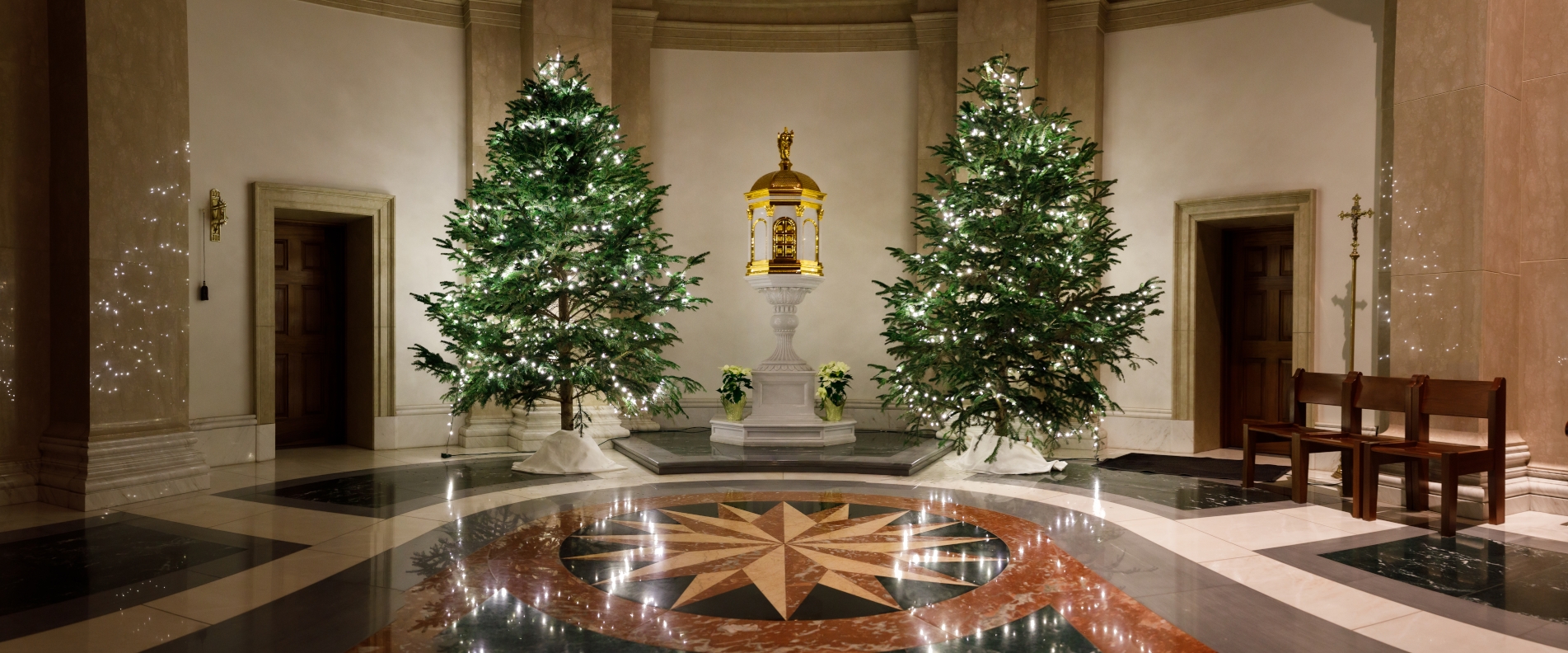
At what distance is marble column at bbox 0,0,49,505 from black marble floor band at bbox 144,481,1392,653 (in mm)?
3428

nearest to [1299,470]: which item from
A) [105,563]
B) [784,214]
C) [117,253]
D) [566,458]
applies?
[784,214]

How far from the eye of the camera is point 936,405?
24.8ft

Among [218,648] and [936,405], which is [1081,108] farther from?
[218,648]

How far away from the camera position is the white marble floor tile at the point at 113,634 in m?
3.29

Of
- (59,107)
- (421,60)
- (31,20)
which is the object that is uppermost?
(421,60)

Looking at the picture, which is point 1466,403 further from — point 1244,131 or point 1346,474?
point 1244,131

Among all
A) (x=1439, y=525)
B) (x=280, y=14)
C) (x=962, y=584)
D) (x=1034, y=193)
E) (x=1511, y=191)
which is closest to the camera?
(x=962, y=584)

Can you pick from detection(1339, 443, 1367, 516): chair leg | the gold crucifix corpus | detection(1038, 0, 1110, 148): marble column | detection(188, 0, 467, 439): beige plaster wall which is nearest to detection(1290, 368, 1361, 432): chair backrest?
detection(1339, 443, 1367, 516): chair leg

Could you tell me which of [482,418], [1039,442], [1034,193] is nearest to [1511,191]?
[1034,193]

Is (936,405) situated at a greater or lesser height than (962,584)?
greater

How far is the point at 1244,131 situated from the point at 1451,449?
15.1 ft

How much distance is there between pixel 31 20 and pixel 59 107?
2.09 ft

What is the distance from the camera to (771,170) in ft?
34.4

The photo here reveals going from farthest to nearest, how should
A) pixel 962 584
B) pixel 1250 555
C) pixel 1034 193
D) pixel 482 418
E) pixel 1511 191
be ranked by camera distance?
pixel 482 418 < pixel 1034 193 < pixel 1511 191 < pixel 1250 555 < pixel 962 584
